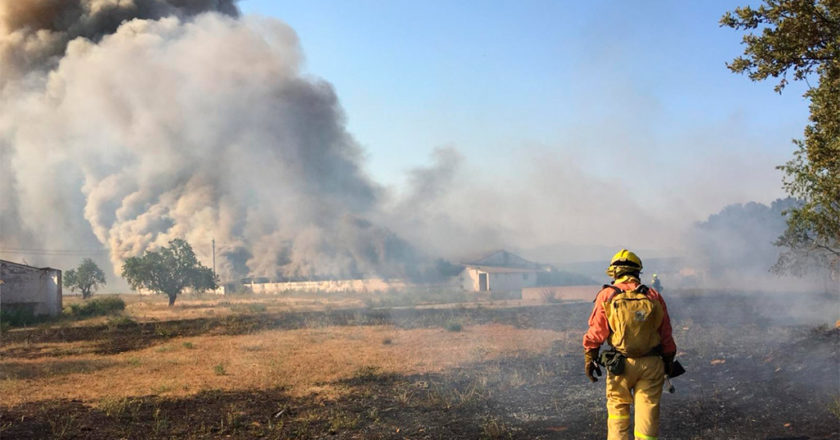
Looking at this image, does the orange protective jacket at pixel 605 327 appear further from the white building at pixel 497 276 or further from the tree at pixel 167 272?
the white building at pixel 497 276

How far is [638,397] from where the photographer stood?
5152 mm

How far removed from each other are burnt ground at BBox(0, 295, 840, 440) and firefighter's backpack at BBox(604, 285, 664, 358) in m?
2.33

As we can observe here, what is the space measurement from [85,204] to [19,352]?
2825 inches

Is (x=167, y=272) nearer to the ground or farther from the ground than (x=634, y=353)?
farther from the ground

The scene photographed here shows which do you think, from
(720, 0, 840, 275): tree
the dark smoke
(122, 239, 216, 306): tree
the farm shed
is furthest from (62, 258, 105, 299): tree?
(720, 0, 840, 275): tree

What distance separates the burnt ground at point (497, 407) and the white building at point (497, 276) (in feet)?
152

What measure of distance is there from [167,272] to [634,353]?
131ft

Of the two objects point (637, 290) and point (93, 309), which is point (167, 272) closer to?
point (93, 309)

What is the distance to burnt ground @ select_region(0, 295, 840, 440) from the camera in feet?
24.5

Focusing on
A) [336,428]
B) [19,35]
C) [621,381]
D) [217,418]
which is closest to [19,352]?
[217,418]

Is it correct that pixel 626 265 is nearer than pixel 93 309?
Yes

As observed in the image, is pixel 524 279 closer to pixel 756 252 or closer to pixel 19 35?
pixel 756 252

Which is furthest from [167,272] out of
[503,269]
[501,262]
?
[501,262]

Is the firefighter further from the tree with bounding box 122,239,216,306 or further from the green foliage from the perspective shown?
the tree with bounding box 122,239,216,306
